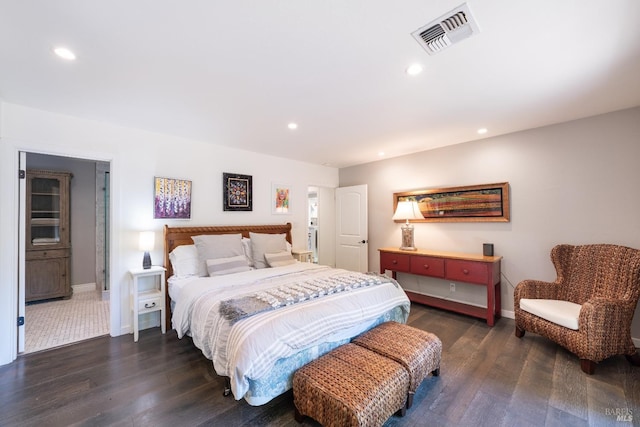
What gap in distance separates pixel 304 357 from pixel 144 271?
2.20 metres

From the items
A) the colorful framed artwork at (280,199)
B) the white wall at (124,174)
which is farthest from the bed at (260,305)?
the colorful framed artwork at (280,199)

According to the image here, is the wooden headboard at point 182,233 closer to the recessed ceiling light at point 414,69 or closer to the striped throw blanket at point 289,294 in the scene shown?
the striped throw blanket at point 289,294

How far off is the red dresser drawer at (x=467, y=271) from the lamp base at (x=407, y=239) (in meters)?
0.66

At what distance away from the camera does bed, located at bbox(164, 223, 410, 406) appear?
5.79 feet

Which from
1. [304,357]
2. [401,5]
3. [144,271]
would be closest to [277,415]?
[304,357]

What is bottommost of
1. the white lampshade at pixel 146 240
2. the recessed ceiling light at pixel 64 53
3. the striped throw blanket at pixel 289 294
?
the striped throw blanket at pixel 289 294

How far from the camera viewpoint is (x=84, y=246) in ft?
15.5

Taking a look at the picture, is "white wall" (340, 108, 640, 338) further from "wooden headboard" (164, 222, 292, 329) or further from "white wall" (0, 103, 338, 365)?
"wooden headboard" (164, 222, 292, 329)

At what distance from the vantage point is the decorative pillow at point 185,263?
3.26m

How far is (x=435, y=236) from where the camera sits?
4.25 m

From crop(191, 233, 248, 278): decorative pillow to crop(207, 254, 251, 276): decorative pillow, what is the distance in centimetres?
9

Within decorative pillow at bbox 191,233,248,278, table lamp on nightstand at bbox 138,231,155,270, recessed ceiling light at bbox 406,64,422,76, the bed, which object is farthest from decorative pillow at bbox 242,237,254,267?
recessed ceiling light at bbox 406,64,422,76

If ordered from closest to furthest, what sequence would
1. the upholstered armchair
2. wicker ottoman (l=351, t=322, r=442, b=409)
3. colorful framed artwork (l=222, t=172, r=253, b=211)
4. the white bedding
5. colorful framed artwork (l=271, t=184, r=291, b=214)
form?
the white bedding
wicker ottoman (l=351, t=322, r=442, b=409)
the upholstered armchair
colorful framed artwork (l=222, t=172, r=253, b=211)
colorful framed artwork (l=271, t=184, r=291, b=214)

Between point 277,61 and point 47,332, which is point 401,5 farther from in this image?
point 47,332
